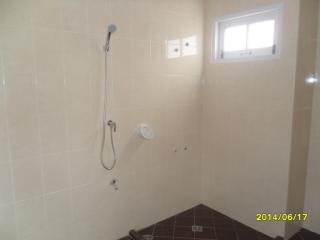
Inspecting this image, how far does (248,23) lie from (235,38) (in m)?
0.20

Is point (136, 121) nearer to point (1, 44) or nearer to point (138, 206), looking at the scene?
point (138, 206)

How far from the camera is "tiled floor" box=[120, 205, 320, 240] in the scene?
95.8 inches

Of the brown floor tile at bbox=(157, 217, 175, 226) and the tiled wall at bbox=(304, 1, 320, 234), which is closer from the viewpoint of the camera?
the tiled wall at bbox=(304, 1, 320, 234)

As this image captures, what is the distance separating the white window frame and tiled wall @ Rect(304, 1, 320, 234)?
1.49 ft

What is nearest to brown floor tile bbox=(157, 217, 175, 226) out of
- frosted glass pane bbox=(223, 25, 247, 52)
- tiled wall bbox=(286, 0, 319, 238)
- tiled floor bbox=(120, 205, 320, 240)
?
tiled floor bbox=(120, 205, 320, 240)

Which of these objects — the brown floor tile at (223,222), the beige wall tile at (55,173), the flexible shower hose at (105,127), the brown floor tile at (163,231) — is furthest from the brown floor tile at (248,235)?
the beige wall tile at (55,173)

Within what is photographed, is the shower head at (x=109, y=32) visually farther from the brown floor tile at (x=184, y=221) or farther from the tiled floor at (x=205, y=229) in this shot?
the brown floor tile at (x=184, y=221)

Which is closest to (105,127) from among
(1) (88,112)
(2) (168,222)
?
(1) (88,112)

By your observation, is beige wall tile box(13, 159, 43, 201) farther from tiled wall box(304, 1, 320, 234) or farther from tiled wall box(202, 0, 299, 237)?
tiled wall box(304, 1, 320, 234)

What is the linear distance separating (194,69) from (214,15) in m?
0.61

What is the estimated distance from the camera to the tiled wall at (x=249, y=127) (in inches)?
87.7

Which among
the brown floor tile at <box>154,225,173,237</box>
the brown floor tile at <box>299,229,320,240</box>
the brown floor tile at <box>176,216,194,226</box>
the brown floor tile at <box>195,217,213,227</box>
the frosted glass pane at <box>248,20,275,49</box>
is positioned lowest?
the brown floor tile at <box>154,225,173,237</box>

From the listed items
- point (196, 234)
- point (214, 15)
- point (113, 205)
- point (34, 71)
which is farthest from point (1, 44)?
point (196, 234)

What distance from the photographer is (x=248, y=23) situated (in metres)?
2.51
